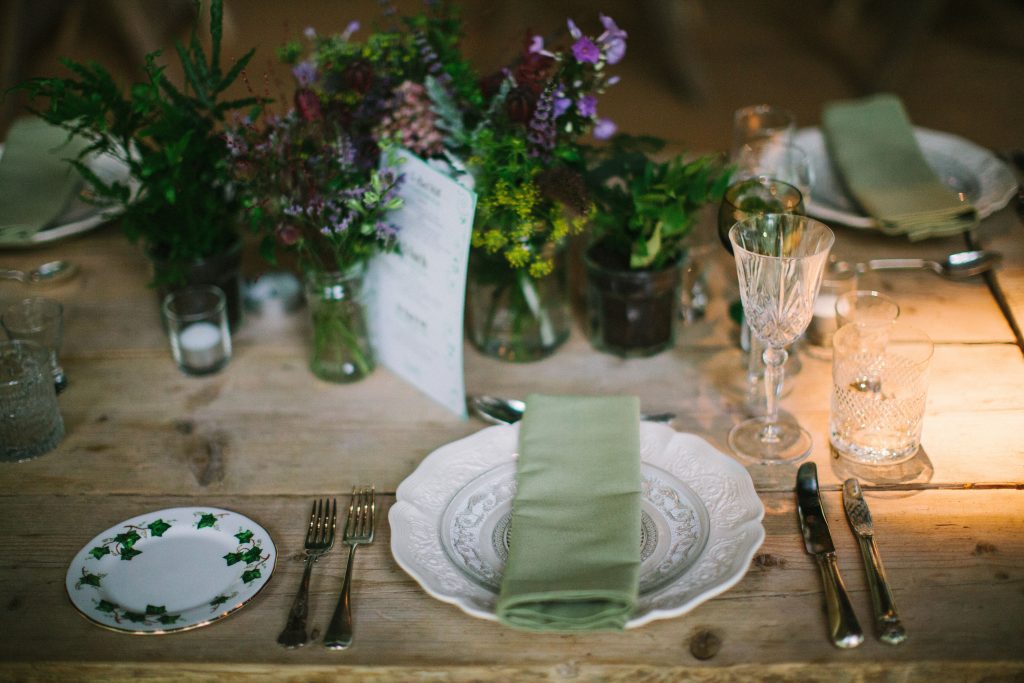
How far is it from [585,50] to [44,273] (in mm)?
863

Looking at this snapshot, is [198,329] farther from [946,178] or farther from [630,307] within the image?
[946,178]

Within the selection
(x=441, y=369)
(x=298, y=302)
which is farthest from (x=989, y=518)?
(x=298, y=302)

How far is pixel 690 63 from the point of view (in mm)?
3477

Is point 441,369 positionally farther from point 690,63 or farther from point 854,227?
point 690,63

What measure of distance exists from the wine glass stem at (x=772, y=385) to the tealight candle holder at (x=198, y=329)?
0.65 meters

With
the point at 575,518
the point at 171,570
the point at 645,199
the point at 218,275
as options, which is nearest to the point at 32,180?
the point at 218,275

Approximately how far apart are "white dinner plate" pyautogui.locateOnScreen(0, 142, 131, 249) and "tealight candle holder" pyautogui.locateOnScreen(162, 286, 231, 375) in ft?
0.89

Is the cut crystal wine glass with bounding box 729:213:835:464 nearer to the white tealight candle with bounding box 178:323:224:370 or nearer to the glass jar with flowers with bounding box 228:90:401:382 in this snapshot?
the glass jar with flowers with bounding box 228:90:401:382

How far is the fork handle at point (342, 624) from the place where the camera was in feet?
2.72

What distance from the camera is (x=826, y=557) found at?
2.93 feet

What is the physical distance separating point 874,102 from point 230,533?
4.07ft

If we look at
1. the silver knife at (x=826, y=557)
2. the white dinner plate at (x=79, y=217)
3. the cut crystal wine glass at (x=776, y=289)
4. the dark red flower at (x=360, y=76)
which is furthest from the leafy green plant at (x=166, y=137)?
the silver knife at (x=826, y=557)

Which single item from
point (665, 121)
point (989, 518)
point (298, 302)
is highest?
point (989, 518)

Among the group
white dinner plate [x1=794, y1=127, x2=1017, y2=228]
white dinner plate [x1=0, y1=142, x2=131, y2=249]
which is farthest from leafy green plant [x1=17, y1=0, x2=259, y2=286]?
white dinner plate [x1=794, y1=127, x2=1017, y2=228]
